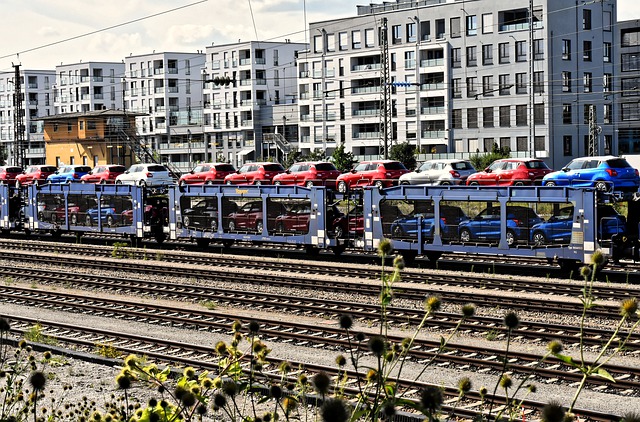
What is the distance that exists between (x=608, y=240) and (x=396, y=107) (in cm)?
6039

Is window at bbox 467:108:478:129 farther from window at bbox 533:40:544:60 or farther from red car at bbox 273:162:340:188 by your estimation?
red car at bbox 273:162:340:188

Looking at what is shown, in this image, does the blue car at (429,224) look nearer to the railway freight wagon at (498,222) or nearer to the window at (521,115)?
the railway freight wagon at (498,222)

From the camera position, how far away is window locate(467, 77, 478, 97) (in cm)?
7825

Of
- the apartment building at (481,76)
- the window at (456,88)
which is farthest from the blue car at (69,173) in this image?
the window at (456,88)

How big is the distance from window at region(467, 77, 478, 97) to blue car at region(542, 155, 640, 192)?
39235 millimetres

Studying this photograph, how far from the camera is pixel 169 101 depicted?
116562mm

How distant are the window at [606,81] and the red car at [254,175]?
37.1 metres

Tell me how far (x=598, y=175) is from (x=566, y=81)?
38071 mm

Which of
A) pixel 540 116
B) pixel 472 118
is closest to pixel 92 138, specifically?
pixel 472 118

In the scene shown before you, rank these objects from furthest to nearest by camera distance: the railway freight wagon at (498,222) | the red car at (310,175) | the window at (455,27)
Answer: the window at (455,27) < the red car at (310,175) < the railway freight wagon at (498,222)

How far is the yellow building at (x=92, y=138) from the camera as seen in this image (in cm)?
8644

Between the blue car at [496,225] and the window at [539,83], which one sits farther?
the window at [539,83]

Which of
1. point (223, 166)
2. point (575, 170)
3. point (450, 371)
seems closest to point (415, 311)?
point (450, 371)

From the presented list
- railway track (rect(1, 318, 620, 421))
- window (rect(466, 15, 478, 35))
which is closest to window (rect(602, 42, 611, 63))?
window (rect(466, 15, 478, 35))
